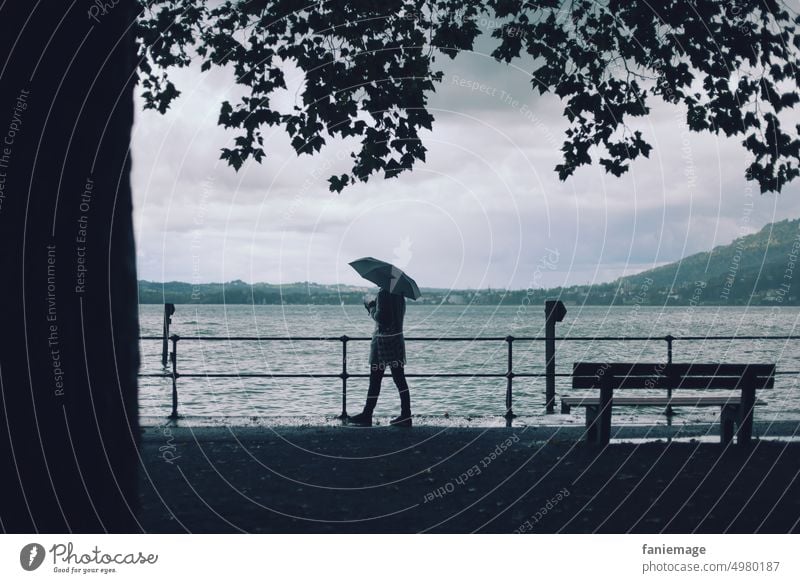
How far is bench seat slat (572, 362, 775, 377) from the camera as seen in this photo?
7.45 meters

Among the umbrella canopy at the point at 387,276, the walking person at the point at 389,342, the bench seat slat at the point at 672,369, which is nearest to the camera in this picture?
the bench seat slat at the point at 672,369

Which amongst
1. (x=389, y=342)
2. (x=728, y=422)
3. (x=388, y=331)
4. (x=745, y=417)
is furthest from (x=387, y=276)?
(x=745, y=417)

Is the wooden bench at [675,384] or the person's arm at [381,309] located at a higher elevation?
the person's arm at [381,309]

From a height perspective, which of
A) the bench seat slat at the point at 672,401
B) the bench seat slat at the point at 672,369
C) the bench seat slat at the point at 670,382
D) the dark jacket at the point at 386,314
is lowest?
the bench seat slat at the point at 672,401

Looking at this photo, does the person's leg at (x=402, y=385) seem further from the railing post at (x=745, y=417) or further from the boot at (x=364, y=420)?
the railing post at (x=745, y=417)

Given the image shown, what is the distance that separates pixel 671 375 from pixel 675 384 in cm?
9

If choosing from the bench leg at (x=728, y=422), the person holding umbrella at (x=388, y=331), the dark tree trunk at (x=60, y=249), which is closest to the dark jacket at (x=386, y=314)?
the person holding umbrella at (x=388, y=331)

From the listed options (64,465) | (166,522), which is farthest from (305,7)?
(64,465)

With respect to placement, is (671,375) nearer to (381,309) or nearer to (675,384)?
(675,384)

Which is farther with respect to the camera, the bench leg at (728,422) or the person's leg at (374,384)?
the person's leg at (374,384)

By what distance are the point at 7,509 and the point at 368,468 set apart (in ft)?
11.6

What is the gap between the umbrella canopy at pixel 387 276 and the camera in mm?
9133

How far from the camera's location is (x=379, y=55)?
25.0 ft

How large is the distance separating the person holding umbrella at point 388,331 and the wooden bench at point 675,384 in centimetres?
215
